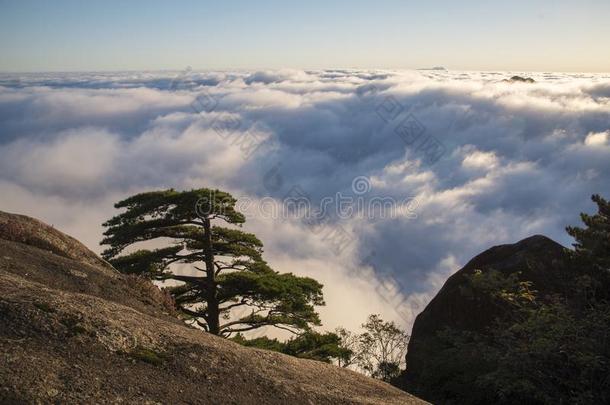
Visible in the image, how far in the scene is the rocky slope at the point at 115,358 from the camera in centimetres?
840

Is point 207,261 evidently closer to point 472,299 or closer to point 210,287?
point 210,287

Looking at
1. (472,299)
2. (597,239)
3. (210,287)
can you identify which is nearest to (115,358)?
(210,287)

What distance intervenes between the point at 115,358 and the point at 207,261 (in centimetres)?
1279

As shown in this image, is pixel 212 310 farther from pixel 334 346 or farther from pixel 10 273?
pixel 10 273

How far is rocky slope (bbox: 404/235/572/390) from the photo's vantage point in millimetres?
23719

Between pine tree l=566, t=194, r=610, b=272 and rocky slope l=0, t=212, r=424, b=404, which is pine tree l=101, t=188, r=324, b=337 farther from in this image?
pine tree l=566, t=194, r=610, b=272

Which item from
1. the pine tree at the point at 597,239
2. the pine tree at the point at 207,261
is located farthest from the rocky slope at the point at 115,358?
the pine tree at the point at 597,239

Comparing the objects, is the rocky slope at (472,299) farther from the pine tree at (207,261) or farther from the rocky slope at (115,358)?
the rocky slope at (115,358)

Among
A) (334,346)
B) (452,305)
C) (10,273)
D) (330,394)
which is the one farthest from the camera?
(452,305)

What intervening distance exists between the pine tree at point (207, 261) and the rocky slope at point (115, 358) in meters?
6.27

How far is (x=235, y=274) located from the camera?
71.4 feet

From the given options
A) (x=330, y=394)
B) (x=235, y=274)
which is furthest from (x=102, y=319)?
(x=235, y=274)

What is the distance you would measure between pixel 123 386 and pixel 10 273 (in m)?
6.16

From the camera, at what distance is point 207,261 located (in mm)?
22422
